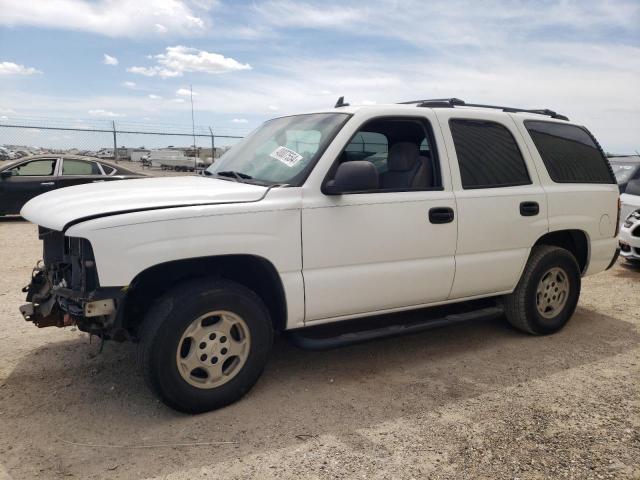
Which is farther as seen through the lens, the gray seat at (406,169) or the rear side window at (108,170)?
the rear side window at (108,170)

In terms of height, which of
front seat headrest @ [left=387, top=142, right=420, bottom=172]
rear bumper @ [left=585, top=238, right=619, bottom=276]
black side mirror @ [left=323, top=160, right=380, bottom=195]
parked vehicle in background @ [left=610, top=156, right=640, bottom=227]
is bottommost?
rear bumper @ [left=585, top=238, right=619, bottom=276]

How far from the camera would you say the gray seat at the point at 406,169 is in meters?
4.13

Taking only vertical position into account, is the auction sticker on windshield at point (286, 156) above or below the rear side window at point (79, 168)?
above

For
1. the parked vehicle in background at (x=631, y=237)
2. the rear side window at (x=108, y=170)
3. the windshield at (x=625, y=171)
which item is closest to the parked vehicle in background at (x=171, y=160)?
the rear side window at (x=108, y=170)

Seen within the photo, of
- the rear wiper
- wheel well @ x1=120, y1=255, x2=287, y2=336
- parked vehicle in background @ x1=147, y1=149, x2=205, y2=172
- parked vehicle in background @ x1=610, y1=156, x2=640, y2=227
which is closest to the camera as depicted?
wheel well @ x1=120, y1=255, x2=287, y2=336

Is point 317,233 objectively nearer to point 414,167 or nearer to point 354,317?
point 354,317

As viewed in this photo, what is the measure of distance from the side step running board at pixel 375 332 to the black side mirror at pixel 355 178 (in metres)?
1.02

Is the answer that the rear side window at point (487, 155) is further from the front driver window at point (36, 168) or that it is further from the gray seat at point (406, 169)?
the front driver window at point (36, 168)

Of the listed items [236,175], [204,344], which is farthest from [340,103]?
[204,344]

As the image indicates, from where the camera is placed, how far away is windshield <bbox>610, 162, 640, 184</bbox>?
28.5 ft

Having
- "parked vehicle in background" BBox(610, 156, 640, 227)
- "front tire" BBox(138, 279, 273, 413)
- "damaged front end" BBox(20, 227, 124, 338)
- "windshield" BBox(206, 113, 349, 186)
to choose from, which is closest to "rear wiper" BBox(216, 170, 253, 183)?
"windshield" BBox(206, 113, 349, 186)

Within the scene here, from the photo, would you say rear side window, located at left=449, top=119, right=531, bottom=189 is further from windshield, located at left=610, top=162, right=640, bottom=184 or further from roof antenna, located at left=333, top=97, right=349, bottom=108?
windshield, located at left=610, top=162, right=640, bottom=184

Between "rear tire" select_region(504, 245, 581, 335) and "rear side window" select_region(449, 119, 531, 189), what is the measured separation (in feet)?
2.37

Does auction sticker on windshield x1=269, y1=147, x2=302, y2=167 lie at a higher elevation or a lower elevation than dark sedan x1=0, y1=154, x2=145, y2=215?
higher
